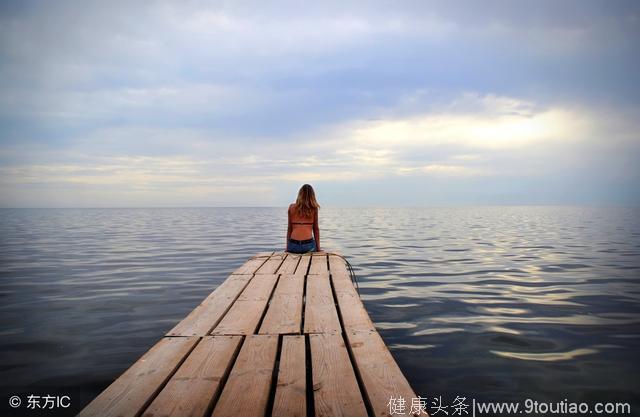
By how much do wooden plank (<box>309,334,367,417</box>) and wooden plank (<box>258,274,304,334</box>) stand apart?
0.56m

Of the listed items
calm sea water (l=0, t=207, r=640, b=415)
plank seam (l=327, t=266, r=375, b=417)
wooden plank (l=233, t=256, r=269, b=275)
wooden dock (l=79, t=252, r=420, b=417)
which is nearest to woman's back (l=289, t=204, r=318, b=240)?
wooden plank (l=233, t=256, r=269, b=275)

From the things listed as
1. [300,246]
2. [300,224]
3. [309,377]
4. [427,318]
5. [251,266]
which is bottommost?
[427,318]

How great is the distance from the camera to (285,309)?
5094 millimetres

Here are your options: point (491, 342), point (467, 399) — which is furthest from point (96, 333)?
point (491, 342)

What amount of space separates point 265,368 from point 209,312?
6.53 feet

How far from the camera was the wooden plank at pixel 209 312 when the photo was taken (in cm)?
420

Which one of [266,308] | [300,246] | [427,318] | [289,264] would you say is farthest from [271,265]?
[427,318]

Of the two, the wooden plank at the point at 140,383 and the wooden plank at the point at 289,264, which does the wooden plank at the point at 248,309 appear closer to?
the wooden plank at the point at 140,383

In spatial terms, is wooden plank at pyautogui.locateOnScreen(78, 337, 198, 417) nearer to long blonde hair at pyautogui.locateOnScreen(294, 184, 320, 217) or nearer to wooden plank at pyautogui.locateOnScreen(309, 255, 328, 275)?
wooden plank at pyautogui.locateOnScreen(309, 255, 328, 275)

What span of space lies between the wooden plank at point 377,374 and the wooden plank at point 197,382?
3.65ft

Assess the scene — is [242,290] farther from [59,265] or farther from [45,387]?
[59,265]

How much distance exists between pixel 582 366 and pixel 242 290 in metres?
4.75

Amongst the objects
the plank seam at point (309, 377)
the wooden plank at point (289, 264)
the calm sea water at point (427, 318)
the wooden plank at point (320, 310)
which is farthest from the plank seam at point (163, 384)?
the wooden plank at point (289, 264)

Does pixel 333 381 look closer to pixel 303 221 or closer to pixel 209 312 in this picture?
pixel 209 312
